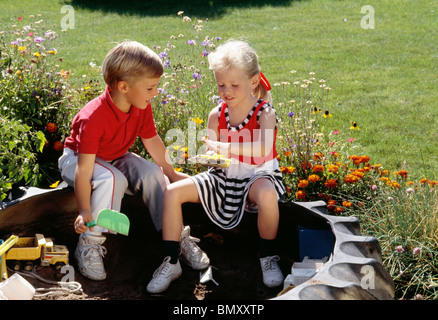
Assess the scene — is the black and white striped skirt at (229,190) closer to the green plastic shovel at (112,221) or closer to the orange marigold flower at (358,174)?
the green plastic shovel at (112,221)

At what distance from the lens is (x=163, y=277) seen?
9.45 ft

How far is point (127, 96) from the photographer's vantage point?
2.91m

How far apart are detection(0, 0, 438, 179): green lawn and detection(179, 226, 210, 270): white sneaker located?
1.95 metres

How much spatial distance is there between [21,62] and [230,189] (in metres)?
2.03

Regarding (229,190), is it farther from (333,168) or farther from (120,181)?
(333,168)

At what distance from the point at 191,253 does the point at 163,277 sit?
0.25 metres

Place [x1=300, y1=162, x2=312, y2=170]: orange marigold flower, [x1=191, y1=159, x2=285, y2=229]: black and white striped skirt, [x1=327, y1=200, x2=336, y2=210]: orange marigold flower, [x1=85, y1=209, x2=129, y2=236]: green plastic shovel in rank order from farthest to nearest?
[x1=300, y1=162, x2=312, y2=170]: orange marigold flower < [x1=327, y1=200, x2=336, y2=210]: orange marigold flower < [x1=191, y1=159, x2=285, y2=229]: black and white striped skirt < [x1=85, y1=209, x2=129, y2=236]: green plastic shovel

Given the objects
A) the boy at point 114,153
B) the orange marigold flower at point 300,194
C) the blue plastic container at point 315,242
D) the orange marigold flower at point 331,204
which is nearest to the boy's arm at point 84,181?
the boy at point 114,153

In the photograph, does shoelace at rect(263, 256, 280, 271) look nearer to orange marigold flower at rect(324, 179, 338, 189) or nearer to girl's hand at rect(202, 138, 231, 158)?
girl's hand at rect(202, 138, 231, 158)

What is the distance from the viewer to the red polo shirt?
2.84m

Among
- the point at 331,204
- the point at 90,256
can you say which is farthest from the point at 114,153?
the point at 331,204

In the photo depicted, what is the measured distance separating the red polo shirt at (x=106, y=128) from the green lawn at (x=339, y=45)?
2178mm

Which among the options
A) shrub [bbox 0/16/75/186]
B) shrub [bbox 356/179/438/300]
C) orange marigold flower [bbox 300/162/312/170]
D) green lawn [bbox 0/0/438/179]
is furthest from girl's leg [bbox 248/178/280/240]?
green lawn [bbox 0/0/438/179]
